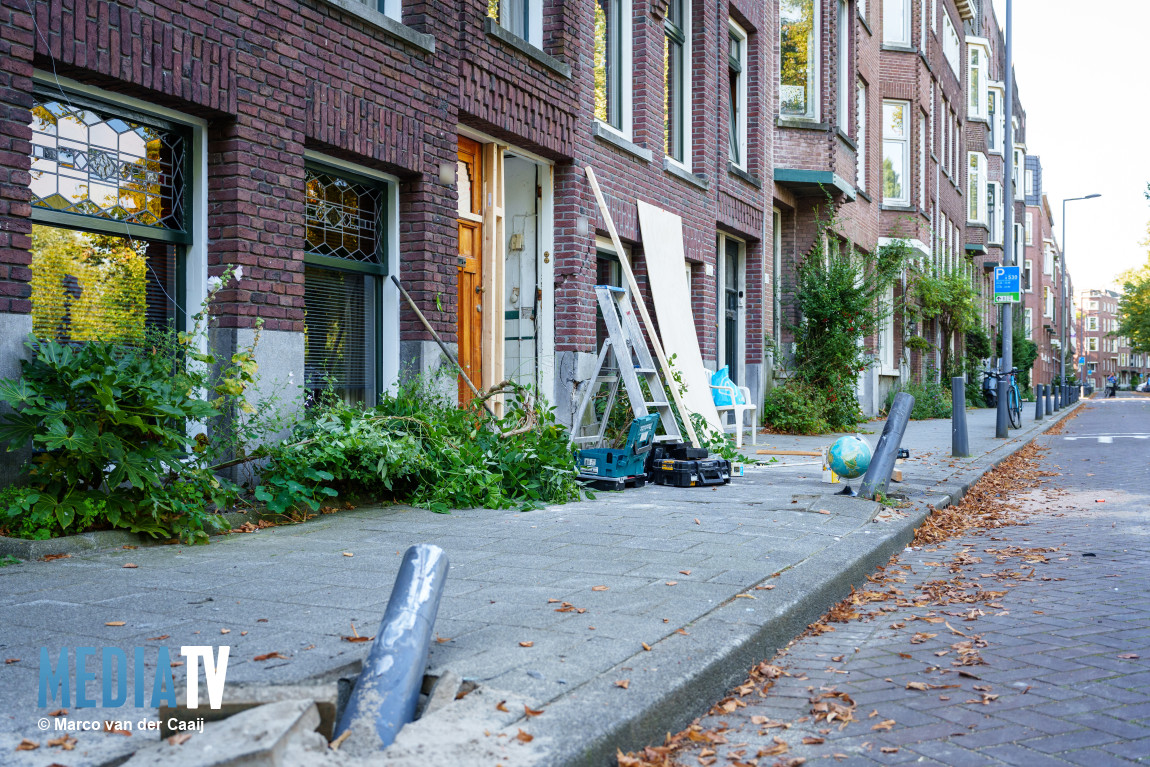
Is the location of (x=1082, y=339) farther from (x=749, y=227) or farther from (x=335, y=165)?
(x=335, y=165)

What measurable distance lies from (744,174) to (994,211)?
3121 centimetres

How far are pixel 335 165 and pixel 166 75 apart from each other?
177cm

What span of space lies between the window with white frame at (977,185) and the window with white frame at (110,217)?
35.8m

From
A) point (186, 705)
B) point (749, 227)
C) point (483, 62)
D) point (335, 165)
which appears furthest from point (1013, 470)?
point (186, 705)

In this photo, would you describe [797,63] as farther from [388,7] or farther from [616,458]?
[616,458]

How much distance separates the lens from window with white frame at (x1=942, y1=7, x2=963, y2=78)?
30.3 meters

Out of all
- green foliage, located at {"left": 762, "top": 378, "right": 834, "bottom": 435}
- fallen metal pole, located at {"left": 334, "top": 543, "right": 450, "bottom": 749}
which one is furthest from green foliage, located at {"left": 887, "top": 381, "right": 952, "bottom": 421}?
fallen metal pole, located at {"left": 334, "top": 543, "right": 450, "bottom": 749}

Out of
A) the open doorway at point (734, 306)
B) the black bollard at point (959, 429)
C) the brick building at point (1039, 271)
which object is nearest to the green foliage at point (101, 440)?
the black bollard at point (959, 429)

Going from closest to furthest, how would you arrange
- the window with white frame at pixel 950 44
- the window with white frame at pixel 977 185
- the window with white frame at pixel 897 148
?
the window with white frame at pixel 897 148 < the window with white frame at pixel 950 44 < the window with white frame at pixel 977 185

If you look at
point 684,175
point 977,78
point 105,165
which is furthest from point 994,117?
point 105,165

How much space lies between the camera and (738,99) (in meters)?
15.3

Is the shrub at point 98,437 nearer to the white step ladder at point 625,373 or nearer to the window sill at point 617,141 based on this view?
the white step ladder at point 625,373

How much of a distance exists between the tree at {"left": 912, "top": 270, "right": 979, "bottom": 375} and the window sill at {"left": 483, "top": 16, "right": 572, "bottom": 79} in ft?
52.7

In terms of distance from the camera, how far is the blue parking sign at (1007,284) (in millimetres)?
17553
